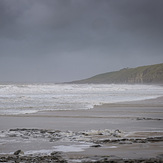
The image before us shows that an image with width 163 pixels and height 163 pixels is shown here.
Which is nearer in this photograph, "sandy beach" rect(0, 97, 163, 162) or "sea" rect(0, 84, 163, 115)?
"sandy beach" rect(0, 97, 163, 162)

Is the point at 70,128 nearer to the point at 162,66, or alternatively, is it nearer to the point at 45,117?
the point at 45,117

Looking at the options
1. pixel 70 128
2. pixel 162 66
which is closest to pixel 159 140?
pixel 70 128

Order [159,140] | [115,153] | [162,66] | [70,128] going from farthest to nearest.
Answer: [162,66]
[70,128]
[159,140]
[115,153]

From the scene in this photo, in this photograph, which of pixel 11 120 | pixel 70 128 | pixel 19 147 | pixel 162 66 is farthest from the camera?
pixel 162 66

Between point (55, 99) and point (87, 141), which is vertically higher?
point (55, 99)

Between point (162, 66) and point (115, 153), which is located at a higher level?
point (162, 66)

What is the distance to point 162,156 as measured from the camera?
22.8 feet

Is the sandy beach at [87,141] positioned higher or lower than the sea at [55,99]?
lower

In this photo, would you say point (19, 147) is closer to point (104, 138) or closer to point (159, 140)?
point (104, 138)

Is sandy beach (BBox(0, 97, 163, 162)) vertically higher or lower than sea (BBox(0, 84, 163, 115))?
lower

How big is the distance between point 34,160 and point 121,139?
3.21m

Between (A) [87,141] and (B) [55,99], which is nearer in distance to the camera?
(A) [87,141]

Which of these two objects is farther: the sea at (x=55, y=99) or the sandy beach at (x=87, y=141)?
the sea at (x=55, y=99)

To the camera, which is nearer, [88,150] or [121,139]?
[88,150]
